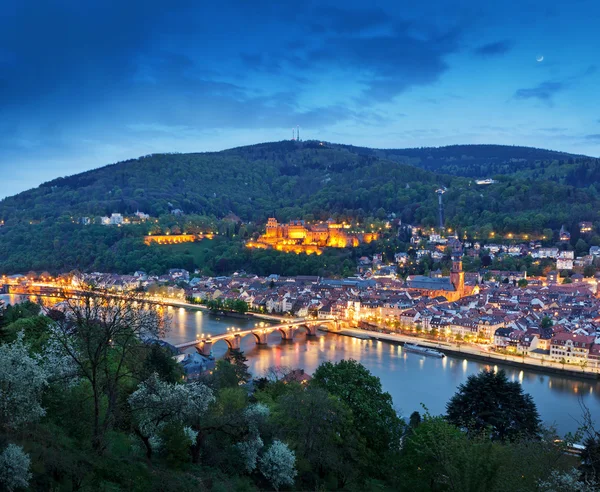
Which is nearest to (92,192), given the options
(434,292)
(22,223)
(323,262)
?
(22,223)

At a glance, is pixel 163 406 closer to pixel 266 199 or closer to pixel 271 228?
pixel 271 228

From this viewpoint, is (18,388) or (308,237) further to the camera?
(308,237)

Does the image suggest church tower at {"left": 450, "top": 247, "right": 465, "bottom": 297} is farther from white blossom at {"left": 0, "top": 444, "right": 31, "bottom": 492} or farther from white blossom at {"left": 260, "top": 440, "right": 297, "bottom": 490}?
white blossom at {"left": 0, "top": 444, "right": 31, "bottom": 492}

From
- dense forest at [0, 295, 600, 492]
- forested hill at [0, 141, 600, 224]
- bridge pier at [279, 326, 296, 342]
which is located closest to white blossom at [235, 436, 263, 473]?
dense forest at [0, 295, 600, 492]

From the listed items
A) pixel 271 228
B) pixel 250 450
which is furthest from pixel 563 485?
pixel 271 228

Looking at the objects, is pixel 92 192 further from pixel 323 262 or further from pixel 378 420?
pixel 378 420

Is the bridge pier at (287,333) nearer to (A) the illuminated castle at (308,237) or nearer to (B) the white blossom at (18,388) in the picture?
(B) the white blossom at (18,388)

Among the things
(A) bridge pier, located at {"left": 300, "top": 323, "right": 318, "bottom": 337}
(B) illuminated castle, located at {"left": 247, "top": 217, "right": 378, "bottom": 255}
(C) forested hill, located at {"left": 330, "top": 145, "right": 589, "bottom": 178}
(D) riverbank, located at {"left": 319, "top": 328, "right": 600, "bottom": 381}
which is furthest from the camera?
(C) forested hill, located at {"left": 330, "top": 145, "right": 589, "bottom": 178}
